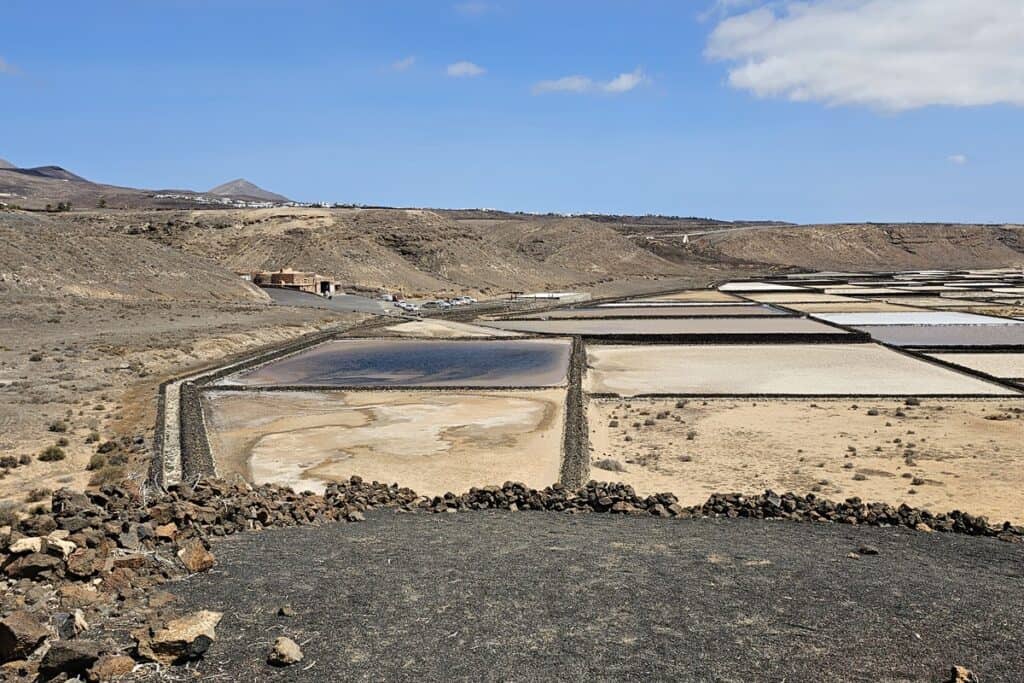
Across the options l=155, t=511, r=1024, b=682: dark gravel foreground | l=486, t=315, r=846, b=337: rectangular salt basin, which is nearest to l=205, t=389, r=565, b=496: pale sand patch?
l=155, t=511, r=1024, b=682: dark gravel foreground

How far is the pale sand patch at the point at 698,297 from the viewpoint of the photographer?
6750 centimetres

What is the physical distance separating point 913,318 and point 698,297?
79.3ft

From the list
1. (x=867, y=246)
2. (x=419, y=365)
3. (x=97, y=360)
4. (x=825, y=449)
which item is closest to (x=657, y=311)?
(x=419, y=365)

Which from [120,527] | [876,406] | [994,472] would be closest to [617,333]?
[876,406]

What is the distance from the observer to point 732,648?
7.27 metres

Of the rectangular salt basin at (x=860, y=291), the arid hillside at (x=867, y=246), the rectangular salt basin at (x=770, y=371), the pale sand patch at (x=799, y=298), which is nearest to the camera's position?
the rectangular salt basin at (x=770, y=371)

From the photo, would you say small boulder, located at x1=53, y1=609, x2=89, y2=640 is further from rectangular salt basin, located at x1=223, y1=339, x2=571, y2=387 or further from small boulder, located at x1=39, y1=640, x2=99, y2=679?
rectangular salt basin, located at x1=223, y1=339, x2=571, y2=387

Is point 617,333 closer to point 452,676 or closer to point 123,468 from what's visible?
point 123,468

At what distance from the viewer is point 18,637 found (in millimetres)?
6527

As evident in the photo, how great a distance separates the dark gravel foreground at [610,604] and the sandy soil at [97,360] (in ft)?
23.2

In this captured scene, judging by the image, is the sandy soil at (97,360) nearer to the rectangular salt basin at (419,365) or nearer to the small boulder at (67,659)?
the rectangular salt basin at (419,365)

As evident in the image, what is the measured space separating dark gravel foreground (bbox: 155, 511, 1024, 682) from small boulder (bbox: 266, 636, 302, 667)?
75 mm

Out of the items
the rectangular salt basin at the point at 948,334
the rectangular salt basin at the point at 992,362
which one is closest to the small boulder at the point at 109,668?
the rectangular salt basin at the point at 992,362

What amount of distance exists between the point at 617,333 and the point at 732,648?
3431 centimetres
